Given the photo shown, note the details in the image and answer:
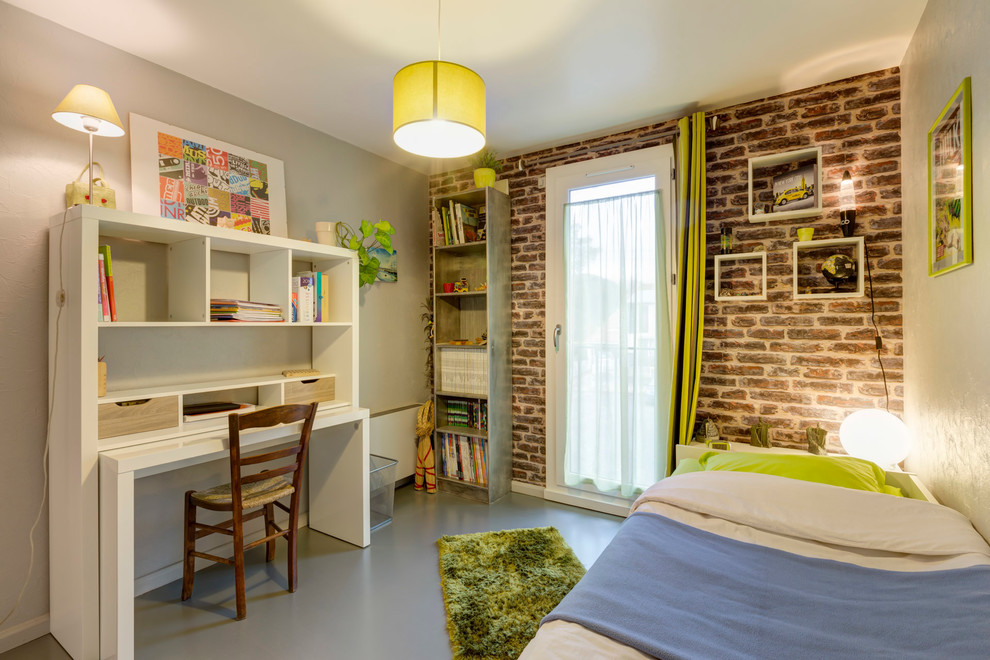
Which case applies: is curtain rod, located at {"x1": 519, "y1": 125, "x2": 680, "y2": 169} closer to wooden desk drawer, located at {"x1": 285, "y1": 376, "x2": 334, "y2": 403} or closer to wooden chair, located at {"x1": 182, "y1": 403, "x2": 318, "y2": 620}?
wooden desk drawer, located at {"x1": 285, "y1": 376, "x2": 334, "y2": 403}

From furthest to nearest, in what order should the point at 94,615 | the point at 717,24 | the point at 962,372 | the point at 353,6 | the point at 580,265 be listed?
the point at 580,265
the point at 717,24
the point at 353,6
the point at 94,615
the point at 962,372

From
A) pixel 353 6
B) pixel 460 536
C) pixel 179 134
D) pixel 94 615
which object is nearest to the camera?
pixel 94 615

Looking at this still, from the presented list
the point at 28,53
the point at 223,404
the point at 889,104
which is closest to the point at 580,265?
the point at 889,104

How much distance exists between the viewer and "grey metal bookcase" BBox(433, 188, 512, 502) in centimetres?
359

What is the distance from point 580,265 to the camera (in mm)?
3512

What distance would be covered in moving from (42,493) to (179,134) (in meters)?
1.87

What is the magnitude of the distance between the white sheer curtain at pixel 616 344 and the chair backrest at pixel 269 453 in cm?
191

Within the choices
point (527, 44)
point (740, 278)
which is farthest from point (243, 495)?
point (740, 278)

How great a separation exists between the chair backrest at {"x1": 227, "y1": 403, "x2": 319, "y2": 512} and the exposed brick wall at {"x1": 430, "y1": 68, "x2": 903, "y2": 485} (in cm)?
245

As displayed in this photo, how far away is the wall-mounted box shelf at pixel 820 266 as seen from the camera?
8.38 ft

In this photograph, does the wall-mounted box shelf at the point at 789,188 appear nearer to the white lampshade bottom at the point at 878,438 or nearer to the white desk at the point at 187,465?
the white lampshade bottom at the point at 878,438

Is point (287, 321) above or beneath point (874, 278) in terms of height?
beneath

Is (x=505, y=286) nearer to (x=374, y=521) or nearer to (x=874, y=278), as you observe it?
(x=374, y=521)

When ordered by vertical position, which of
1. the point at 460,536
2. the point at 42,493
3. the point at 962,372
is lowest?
the point at 460,536
